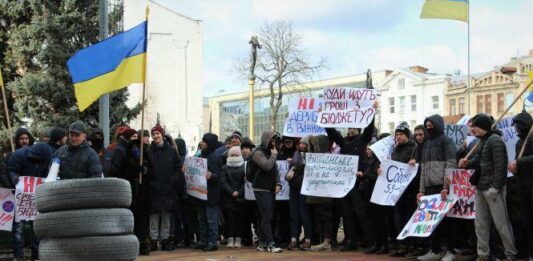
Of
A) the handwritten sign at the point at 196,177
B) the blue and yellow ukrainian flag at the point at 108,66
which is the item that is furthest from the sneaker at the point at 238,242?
the blue and yellow ukrainian flag at the point at 108,66

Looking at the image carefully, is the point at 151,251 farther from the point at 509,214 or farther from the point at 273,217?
the point at 509,214

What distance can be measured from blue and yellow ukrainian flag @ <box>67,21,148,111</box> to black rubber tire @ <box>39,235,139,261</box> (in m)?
4.57

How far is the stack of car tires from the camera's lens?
25.1 feet

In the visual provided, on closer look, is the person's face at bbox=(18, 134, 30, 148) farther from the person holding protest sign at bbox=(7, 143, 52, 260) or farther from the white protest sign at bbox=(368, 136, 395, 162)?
the white protest sign at bbox=(368, 136, 395, 162)

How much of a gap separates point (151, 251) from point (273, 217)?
2.23 metres

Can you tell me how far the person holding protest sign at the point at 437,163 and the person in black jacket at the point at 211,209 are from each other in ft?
12.5

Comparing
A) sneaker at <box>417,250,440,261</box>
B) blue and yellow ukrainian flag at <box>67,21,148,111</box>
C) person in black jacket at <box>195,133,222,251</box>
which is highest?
blue and yellow ukrainian flag at <box>67,21,148,111</box>

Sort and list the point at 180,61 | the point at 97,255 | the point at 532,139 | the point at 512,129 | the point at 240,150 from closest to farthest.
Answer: the point at 97,255 < the point at 532,139 < the point at 512,129 < the point at 240,150 < the point at 180,61

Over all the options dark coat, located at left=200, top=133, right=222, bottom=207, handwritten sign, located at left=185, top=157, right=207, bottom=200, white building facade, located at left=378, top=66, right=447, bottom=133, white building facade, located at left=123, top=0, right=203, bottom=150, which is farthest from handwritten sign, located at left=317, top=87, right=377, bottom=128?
white building facade, located at left=378, top=66, right=447, bottom=133

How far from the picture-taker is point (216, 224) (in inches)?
524

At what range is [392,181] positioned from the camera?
11781 millimetres

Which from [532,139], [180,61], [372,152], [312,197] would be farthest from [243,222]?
[180,61]

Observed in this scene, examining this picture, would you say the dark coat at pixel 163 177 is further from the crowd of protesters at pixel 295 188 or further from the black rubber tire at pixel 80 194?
the black rubber tire at pixel 80 194

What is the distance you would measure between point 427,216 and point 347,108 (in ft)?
8.54
